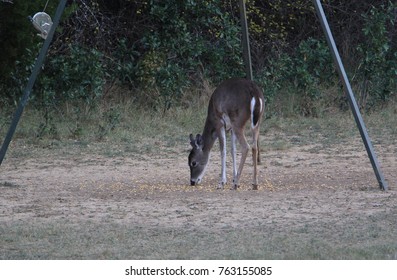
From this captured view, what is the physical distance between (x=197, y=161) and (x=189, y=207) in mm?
1886

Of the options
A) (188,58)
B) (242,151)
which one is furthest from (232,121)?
(188,58)

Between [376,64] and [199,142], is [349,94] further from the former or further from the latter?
[376,64]

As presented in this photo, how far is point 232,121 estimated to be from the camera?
1154 centimetres

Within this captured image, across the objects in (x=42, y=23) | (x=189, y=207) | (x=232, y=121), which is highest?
(x=42, y=23)

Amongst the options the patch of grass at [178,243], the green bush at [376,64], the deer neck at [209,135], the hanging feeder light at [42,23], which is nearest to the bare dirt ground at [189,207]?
the patch of grass at [178,243]

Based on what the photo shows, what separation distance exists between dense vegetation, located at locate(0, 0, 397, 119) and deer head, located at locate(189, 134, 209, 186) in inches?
214

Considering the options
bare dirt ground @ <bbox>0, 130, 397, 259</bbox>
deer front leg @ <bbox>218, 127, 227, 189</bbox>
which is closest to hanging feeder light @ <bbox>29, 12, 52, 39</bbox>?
bare dirt ground @ <bbox>0, 130, 397, 259</bbox>

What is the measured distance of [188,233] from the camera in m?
8.76

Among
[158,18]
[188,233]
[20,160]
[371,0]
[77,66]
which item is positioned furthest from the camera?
[371,0]

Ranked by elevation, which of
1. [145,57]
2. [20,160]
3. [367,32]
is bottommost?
[20,160]

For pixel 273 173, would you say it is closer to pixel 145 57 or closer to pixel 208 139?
pixel 208 139

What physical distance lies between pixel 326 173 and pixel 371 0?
8.42 metres

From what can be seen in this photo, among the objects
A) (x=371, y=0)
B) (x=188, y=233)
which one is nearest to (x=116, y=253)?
(x=188, y=233)

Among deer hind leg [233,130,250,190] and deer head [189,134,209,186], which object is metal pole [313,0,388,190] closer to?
deer hind leg [233,130,250,190]
